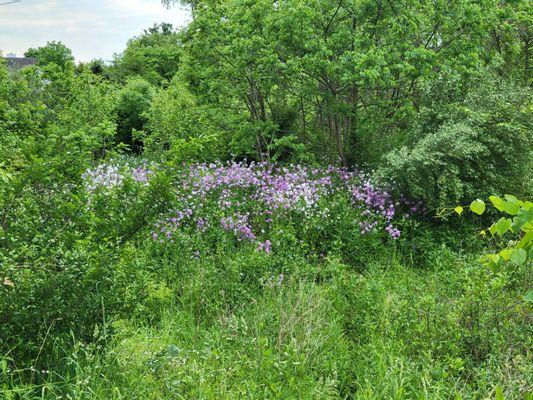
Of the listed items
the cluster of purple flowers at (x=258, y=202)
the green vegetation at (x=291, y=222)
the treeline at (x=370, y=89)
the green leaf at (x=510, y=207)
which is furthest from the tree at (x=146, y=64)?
the green leaf at (x=510, y=207)

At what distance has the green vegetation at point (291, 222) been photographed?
2725 millimetres

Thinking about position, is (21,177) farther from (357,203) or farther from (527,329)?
(357,203)

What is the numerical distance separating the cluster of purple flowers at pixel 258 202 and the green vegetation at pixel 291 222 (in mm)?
34

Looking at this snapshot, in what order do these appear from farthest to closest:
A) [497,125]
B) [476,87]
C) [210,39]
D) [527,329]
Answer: [210,39] → [476,87] → [497,125] → [527,329]

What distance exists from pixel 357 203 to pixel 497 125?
6.01ft

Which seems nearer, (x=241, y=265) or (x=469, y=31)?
(x=241, y=265)

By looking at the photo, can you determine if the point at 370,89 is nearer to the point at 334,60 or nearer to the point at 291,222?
Result: the point at 334,60

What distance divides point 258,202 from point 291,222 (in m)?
0.58

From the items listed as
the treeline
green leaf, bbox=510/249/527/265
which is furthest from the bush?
green leaf, bbox=510/249/527/265

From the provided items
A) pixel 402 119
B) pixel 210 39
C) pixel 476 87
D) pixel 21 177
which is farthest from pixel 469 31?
pixel 21 177

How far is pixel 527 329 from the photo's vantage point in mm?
3445

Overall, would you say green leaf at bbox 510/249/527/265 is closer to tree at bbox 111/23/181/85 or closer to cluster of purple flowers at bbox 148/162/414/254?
cluster of purple flowers at bbox 148/162/414/254

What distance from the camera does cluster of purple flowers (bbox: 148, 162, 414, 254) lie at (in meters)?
5.23

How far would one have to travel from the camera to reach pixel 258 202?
5.70 meters
